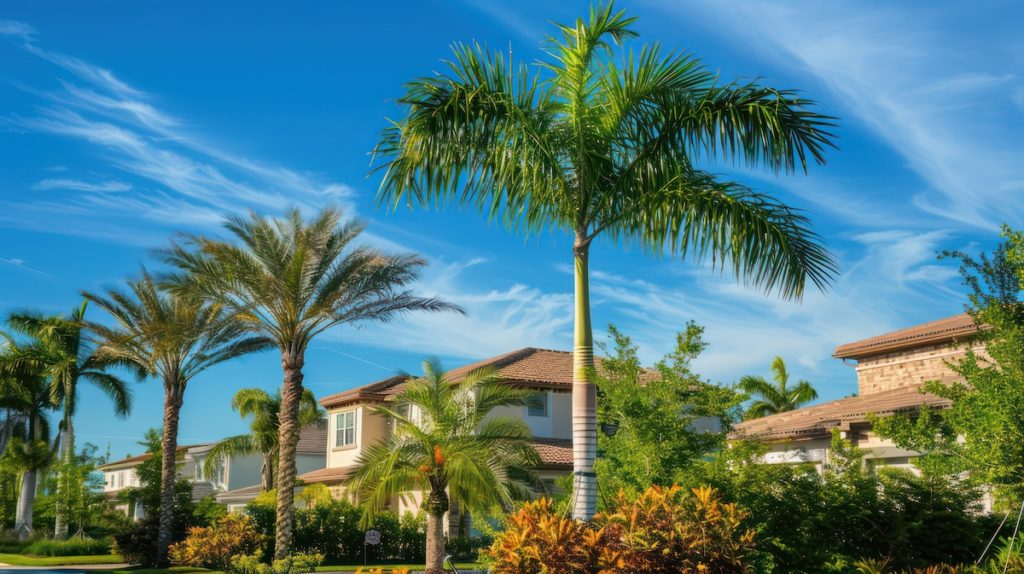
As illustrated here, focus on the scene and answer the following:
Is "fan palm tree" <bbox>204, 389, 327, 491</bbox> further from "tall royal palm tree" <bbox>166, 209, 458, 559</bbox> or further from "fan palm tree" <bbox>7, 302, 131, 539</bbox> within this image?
"tall royal palm tree" <bbox>166, 209, 458, 559</bbox>

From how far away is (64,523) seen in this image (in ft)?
147

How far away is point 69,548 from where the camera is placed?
132 feet

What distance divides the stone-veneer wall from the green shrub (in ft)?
106

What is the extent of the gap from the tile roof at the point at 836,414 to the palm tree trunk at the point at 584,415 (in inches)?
319

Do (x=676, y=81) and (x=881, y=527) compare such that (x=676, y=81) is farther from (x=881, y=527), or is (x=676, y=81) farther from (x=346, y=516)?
(x=346, y=516)

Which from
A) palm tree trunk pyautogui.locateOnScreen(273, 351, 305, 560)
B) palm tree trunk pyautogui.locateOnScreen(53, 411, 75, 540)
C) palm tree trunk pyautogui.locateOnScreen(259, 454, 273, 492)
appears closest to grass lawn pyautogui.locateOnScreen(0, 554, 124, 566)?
palm tree trunk pyautogui.locateOnScreen(53, 411, 75, 540)

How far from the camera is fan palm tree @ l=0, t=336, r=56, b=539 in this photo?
145 ft

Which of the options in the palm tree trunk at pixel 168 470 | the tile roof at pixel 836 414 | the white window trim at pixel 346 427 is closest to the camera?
the tile roof at pixel 836 414

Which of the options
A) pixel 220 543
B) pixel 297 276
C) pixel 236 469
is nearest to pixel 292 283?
pixel 297 276

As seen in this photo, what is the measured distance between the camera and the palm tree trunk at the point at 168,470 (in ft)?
105

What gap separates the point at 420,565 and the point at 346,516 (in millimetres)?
3542

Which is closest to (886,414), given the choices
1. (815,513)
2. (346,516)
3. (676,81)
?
(815,513)

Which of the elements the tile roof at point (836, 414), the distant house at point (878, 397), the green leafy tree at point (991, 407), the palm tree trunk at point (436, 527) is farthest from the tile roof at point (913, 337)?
the palm tree trunk at point (436, 527)

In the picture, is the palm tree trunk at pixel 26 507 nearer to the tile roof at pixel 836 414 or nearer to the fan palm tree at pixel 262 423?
the fan palm tree at pixel 262 423
